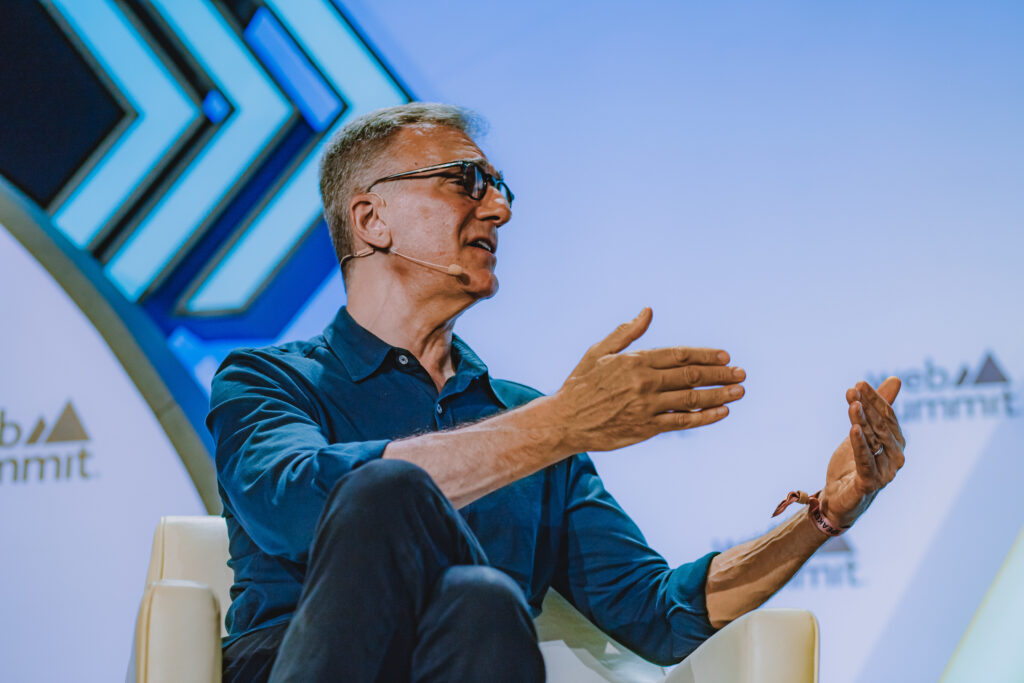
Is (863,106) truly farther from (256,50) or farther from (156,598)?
(156,598)

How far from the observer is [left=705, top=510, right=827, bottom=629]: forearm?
1385mm

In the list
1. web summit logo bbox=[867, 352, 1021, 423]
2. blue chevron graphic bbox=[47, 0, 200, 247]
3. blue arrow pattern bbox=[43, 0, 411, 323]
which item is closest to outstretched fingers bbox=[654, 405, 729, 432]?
web summit logo bbox=[867, 352, 1021, 423]

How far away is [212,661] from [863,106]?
2029mm

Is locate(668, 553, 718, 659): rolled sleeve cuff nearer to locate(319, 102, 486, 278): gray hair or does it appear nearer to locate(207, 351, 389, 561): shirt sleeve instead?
locate(207, 351, 389, 561): shirt sleeve

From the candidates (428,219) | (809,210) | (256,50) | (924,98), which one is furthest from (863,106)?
(256,50)

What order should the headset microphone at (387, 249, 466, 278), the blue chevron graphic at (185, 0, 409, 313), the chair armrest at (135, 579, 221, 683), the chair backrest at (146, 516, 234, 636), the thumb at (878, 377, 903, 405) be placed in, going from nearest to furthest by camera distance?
1. the chair armrest at (135, 579, 221, 683)
2. the thumb at (878, 377, 903, 405)
3. the chair backrest at (146, 516, 234, 636)
4. the headset microphone at (387, 249, 466, 278)
5. the blue chevron graphic at (185, 0, 409, 313)

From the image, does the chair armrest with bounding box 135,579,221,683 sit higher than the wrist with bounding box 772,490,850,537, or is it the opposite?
the wrist with bounding box 772,490,850,537

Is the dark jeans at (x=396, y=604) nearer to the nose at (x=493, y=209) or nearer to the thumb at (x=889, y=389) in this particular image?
the thumb at (x=889, y=389)

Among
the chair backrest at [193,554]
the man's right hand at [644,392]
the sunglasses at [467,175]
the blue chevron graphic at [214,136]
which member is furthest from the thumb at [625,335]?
the blue chevron graphic at [214,136]

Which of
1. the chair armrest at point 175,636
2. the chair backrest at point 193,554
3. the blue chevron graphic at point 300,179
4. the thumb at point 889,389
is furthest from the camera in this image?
the blue chevron graphic at point 300,179

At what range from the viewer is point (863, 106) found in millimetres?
2414

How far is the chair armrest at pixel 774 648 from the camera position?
1.11 meters

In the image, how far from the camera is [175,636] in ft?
3.42

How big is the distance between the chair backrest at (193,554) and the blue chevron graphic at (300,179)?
35.7 inches
